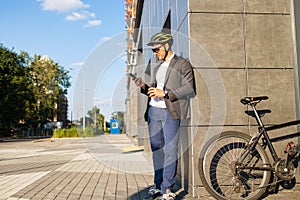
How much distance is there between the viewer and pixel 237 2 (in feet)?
14.7

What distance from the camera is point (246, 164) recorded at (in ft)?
12.5

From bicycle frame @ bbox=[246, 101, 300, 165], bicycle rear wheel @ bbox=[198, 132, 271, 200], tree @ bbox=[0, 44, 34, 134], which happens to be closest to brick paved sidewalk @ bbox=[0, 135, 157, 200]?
bicycle rear wheel @ bbox=[198, 132, 271, 200]

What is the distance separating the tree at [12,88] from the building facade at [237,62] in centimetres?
3688

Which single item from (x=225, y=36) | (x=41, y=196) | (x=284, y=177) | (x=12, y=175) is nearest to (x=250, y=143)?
(x=284, y=177)

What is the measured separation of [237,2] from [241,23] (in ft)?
0.93

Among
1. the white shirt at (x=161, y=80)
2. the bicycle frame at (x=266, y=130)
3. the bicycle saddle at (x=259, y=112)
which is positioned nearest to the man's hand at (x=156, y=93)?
the white shirt at (x=161, y=80)

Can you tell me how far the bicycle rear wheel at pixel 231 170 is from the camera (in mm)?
3828

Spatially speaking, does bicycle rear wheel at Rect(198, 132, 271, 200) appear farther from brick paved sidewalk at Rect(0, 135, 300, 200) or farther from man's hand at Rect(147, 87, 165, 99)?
man's hand at Rect(147, 87, 165, 99)

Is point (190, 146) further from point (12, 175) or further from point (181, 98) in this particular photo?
point (12, 175)

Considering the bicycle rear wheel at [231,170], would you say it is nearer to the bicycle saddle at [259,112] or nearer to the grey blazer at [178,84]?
the bicycle saddle at [259,112]

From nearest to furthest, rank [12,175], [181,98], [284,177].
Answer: [284,177]
[181,98]
[12,175]

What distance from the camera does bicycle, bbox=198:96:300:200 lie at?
3816 mm

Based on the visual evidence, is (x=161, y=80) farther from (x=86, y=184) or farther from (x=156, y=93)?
(x=86, y=184)

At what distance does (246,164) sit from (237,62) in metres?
1.33
